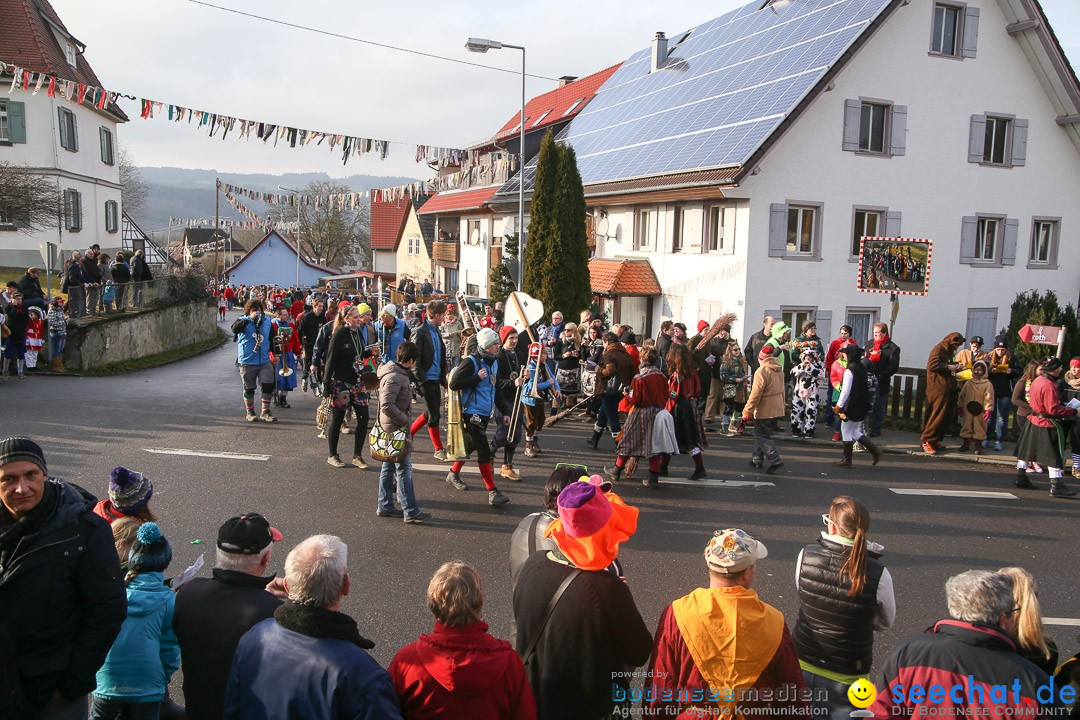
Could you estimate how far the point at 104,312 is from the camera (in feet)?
63.8

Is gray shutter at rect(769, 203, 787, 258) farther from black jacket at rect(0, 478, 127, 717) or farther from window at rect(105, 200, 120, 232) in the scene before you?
window at rect(105, 200, 120, 232)

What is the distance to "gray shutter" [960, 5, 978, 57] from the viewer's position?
71.3ft

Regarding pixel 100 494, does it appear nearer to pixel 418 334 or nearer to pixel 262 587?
pixel 418 334

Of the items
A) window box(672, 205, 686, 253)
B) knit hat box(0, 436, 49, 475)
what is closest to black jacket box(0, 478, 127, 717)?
knit hat box(0, 436, 49, 475)

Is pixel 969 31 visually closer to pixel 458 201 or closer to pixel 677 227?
pixel 677 227

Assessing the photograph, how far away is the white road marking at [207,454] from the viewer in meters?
10.5

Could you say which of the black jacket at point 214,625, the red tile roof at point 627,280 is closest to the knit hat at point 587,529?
the black jacket at point 214,625

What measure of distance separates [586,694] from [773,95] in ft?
66.1

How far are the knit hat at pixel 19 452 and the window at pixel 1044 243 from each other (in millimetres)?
26095

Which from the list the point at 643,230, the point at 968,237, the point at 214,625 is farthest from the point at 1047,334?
the point at 214,625

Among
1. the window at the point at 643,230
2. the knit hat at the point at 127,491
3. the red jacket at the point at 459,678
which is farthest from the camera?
the window at the point at 643,230

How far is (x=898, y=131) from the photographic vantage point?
70.0 ft

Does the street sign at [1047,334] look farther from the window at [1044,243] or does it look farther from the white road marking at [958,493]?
the window at [1044,243]

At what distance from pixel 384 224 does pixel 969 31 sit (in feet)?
154
